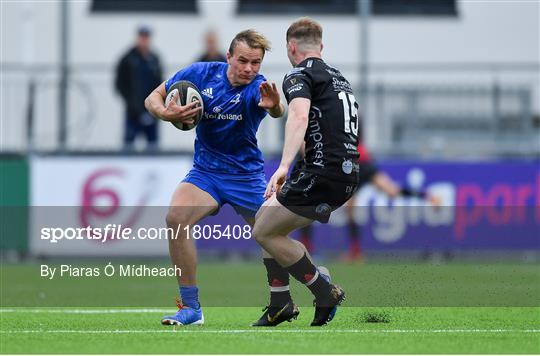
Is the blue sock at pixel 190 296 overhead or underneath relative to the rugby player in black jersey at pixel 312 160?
underneath

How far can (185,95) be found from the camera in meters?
9.40

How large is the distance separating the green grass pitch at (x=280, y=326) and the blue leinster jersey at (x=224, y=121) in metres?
1.18

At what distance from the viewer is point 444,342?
26.9ft

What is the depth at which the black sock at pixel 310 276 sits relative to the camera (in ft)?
30.0

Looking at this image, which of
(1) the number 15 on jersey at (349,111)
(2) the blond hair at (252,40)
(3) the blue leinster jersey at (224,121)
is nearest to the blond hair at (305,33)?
(2) the blond hair at (252,40)

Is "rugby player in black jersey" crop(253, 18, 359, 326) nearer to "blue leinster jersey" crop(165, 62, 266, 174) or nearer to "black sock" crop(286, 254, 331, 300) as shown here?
"black sock" crop(286, 254, 331, 300)

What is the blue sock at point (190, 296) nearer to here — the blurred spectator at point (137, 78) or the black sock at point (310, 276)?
the black sock at point (310, 276)

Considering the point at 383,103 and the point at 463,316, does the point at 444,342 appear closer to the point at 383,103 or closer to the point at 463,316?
the point at 463,316

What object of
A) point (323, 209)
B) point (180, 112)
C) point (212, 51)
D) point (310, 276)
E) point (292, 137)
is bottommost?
point (310, 276)

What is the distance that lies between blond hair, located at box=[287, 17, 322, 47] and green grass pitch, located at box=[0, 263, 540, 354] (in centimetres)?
196

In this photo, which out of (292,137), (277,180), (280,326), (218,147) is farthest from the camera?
(218,147)

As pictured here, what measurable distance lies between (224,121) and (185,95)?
1.17 ft

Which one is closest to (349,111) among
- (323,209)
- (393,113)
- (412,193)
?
(323,209)

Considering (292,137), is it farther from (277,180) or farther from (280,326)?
(280,326)
